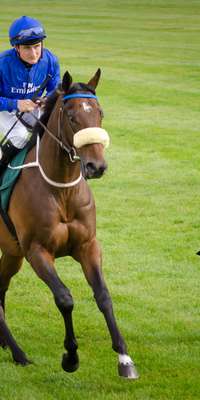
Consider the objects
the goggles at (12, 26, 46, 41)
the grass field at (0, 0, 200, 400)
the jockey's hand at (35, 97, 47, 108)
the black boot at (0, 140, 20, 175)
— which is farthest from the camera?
the black boot at (0, 140, 20, 175)

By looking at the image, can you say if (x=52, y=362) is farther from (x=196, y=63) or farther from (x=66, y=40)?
(x=66, y=40)

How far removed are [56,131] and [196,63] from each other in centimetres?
2557

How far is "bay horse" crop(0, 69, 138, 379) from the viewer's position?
6980 mm

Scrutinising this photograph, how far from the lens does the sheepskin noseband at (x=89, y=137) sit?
21.4ft

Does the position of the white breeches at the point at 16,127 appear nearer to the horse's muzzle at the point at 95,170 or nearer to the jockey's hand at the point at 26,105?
the jockey's hand at the point at 26,105

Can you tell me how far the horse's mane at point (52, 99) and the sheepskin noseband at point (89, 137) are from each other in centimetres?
45

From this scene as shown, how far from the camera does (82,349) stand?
8.09m

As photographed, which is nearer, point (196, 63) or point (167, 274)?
point (167, 274)

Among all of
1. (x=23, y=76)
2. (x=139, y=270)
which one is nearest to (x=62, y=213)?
(x=23, y=76)

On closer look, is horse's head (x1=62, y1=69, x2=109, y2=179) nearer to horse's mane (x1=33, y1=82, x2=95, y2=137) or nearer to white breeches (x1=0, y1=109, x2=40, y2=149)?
horse's mane (x1=33, y1=82, x2=95, y2=137)

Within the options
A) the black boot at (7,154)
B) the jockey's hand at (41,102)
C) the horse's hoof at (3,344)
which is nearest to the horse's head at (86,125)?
the jockey's hand at (41,102)

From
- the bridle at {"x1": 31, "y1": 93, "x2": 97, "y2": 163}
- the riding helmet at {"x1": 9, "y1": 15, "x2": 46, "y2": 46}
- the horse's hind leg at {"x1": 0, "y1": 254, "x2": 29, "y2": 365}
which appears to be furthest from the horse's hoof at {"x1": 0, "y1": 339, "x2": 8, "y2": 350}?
the riding helmet at {"x1": 9, "y1": 15, "x2": 46, "y2": 46}

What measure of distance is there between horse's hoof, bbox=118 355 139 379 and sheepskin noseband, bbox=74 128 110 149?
165cm

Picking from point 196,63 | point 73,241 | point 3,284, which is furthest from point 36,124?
point 196,63
